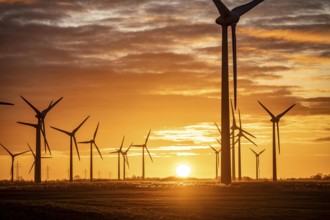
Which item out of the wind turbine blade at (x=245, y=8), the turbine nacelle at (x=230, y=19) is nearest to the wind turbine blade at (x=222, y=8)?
the turbine nacelle at (x=230, y=19)

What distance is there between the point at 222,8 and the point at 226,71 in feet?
37.1

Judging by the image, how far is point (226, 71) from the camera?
332ft

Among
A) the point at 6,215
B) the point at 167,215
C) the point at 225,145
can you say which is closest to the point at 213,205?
the point at 167,215

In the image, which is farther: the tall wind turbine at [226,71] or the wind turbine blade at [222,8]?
the wind turbine blade at [222,8]

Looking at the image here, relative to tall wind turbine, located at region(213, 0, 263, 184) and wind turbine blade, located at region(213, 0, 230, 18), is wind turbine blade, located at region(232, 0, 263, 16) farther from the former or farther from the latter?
wind turbine blade, located at region(213, 0, 230, 18)

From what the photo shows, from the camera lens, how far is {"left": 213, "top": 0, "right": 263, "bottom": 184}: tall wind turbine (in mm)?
98188

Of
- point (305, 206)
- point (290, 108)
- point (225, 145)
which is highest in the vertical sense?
point (290, 108)

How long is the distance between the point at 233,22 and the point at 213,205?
175 feet

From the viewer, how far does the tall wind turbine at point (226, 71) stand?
98.2 meters

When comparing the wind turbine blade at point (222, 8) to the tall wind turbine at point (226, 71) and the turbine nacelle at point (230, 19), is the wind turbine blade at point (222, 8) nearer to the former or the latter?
the tall wind turbine at point (226, 71)

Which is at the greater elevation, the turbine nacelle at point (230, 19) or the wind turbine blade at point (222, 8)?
the wind turbine blade at point (222, 8)

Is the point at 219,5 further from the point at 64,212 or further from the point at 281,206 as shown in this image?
the point at 64,212

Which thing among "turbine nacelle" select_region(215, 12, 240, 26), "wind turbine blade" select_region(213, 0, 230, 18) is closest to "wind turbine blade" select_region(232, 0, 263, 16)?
"turbine nacelle" select_region(215, 12, 240, 26)

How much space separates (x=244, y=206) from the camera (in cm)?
5781
